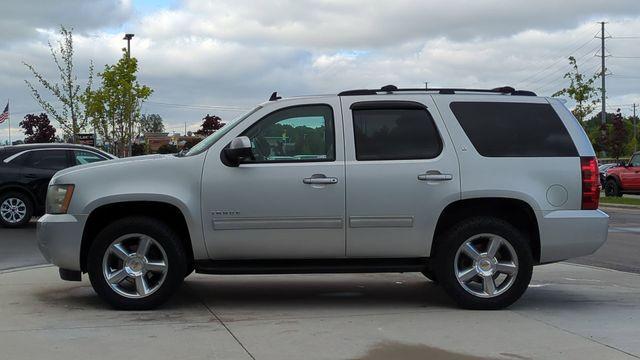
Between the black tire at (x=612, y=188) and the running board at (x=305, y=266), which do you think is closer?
the running board at (x=305, y=266)

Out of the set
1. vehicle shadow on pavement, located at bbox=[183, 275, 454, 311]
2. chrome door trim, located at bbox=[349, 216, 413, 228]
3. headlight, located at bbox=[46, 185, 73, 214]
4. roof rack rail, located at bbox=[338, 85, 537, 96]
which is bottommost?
vehicle shadow on pavement, located at bbox=[183, 275, 454, 311]

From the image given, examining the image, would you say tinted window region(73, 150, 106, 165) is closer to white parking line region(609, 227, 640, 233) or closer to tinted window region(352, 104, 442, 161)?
tinted window region(352, 104, 442, 161)

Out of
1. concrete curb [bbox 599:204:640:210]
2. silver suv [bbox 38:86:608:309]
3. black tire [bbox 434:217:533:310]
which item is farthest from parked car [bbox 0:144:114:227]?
concrete curb [bbox 599:204:640:210]

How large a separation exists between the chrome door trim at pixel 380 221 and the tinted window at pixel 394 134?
0.54 metres

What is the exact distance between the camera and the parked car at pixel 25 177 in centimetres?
1359

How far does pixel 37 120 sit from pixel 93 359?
1661 inches

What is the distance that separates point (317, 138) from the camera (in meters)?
6.25

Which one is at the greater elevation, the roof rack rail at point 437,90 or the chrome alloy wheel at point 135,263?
the roof rack rail at point 437,90

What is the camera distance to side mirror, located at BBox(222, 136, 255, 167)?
590 cm

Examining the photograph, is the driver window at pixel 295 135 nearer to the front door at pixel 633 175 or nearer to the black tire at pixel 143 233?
the black tire at pixel 143 233

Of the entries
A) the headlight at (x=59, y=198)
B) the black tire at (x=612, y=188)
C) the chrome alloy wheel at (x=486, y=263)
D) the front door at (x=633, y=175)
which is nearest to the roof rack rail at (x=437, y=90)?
the chrome alloy wheel at (x=486, y=263)

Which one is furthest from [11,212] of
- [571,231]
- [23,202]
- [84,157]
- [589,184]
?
[589,184]

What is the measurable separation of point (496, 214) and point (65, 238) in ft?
13.1

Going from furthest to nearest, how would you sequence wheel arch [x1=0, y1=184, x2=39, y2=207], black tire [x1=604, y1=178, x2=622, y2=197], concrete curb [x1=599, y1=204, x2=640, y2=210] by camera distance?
black tire [x1=604, y1=178, x2=622, y2=197] < concrete curb [x1=599, y1=204, x2=640, y2=210] < wheel arch [x1=0, y1=184, x2=39, y2=207]
